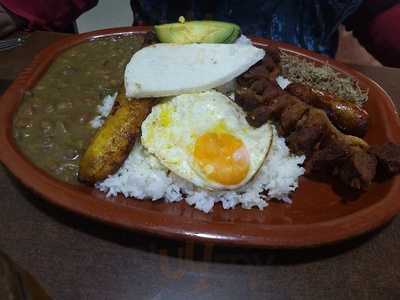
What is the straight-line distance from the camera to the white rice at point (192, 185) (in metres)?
1.63

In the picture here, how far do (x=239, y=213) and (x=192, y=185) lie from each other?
0.71 feet

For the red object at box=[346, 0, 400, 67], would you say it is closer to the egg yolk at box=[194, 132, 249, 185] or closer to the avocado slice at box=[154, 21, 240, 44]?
the avocado slice at box=[154, 21, 240, 44]

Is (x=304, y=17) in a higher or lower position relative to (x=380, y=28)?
higher

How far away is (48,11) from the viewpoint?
2.82 meters

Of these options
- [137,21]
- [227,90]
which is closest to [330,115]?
[227,90]

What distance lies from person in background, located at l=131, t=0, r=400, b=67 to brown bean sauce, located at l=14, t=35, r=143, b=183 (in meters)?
0.44

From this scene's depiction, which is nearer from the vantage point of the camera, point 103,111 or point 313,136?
point 313,136

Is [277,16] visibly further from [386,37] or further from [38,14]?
[38,14]

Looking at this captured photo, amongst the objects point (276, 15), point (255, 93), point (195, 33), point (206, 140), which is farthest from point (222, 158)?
point (276, 15)

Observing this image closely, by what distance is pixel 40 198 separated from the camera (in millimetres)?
1648

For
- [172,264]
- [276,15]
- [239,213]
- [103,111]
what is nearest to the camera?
[172,264]

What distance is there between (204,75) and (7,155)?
85 cm

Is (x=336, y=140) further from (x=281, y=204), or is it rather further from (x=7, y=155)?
(x=7, y=155)

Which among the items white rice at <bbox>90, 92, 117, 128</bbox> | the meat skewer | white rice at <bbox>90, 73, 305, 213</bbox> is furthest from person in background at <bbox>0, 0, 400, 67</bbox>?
white rice at <bbox>90, 73, 305, 213</bbox>
